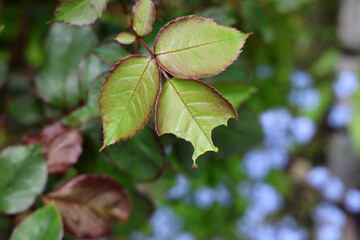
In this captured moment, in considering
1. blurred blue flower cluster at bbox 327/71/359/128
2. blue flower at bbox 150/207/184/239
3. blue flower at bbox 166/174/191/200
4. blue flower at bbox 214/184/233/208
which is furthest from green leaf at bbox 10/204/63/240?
blurred blue flower cluster at bbox 327/71/359/128

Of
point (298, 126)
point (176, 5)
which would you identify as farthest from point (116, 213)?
point (298, 126)

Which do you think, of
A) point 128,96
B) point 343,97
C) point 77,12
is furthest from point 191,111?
point 343,97

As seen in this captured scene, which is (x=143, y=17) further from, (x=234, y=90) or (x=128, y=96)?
(x=234, y=90)

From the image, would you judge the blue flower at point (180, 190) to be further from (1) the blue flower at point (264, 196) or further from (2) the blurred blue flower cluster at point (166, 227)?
(1) the blue flower at point (264, 196)

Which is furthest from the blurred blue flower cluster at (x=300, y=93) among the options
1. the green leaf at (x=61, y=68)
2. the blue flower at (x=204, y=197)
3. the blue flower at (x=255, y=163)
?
the green leaf at (x=61, y=68)

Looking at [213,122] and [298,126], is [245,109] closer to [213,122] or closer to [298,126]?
[213,122]

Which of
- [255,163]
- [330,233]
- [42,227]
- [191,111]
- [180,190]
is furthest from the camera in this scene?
[330,233]

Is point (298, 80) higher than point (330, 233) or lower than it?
higher
